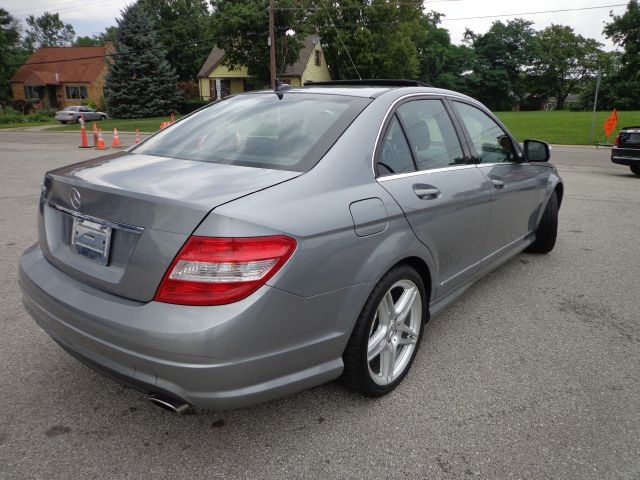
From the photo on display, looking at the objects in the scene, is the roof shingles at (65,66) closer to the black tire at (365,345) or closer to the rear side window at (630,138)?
the rear side window at (630,138)

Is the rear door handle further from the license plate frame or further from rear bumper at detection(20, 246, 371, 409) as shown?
the license plate frame

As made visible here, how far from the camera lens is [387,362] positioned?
265cm

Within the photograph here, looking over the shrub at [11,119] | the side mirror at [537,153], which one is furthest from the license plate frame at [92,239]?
the shrub at [11,119]

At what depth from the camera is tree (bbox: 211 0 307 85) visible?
35250mm

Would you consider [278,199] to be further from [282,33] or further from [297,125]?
[282,33]

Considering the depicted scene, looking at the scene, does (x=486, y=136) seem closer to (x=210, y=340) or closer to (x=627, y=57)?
(x=210, y=340)

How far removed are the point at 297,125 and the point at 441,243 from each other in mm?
1070

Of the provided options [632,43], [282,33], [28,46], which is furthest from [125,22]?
[28,46]

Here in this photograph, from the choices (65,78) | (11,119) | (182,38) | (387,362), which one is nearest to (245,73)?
(182,38)

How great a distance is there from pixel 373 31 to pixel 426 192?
45.1 meters

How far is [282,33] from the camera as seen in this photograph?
119 ft

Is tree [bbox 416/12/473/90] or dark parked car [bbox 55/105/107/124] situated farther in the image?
tree [bbox 416/12/473/90]

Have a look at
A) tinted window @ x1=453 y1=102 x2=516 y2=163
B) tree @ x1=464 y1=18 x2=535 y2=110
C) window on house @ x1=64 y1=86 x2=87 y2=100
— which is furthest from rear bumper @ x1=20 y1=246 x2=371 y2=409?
tree @ x1=464 y1=18 x2=535 y2=110

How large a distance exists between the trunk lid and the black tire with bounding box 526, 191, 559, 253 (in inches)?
144
